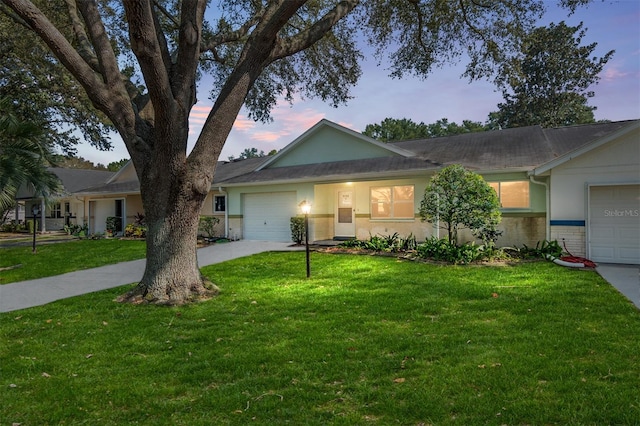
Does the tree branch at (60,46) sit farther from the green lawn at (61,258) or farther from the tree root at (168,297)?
the green lawn at (61,258)

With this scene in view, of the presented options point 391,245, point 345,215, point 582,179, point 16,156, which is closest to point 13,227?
point 16,156

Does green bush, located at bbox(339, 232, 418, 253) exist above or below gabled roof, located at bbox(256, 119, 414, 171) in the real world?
below

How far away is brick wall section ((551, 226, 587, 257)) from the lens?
401 inches

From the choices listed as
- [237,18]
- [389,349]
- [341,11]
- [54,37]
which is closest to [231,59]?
[237,18]

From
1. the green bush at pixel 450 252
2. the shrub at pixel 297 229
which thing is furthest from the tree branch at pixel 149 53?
the shrub at pixel 297 229

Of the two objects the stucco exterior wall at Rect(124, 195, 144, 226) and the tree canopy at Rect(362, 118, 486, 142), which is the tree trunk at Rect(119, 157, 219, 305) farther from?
the tree canopy at Rect(362, 118, 486, 142)

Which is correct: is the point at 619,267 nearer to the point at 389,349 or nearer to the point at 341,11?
the point at 389,349

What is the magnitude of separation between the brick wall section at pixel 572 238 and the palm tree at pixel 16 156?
16078 millimetres

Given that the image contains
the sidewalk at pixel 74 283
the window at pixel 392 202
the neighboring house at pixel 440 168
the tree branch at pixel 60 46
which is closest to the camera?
the tree branch at pixel 60 46

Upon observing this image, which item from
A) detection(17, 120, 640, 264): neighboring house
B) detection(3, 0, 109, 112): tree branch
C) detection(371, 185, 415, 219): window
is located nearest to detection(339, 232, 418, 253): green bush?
detection(17, 120, 640, 264): neighboring house

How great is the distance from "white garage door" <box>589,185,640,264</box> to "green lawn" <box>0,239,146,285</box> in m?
13.9

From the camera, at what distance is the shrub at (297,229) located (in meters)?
15.3

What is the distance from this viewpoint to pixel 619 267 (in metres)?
9.20

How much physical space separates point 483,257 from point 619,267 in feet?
9.97
